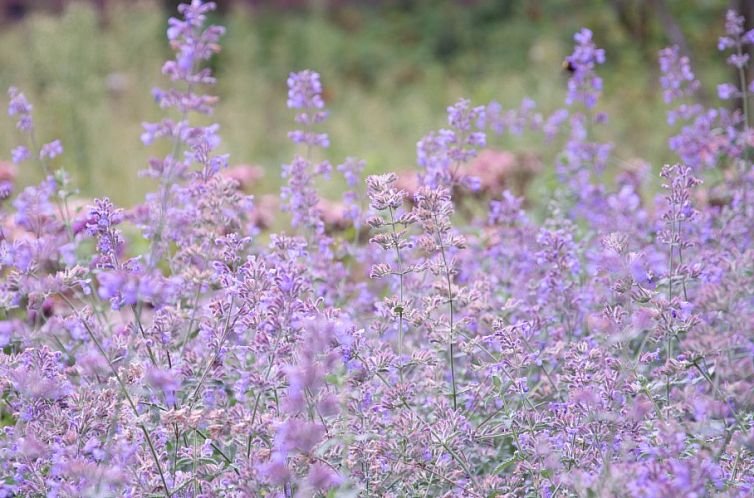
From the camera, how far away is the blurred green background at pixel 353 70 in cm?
795

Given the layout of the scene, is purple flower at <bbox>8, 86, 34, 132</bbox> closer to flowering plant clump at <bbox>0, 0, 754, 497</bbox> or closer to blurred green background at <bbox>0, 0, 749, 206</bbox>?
flowering plant clump at <bbox>0, 0, 754, 497</bbox>

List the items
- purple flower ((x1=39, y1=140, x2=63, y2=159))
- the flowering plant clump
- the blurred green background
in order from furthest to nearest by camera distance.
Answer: the blurred green background → purple flower ((x1=39, y1=140, x2=63, y2=159)) → the flowering plant clump

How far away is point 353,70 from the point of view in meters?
15.2

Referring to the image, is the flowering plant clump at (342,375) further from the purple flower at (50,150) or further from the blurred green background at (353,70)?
the blurred green background at (353,70)

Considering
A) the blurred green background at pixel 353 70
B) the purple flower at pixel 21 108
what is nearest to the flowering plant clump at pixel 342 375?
the purple flower at pixel 21 108

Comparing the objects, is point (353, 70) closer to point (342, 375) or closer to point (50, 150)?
point (50, 150)

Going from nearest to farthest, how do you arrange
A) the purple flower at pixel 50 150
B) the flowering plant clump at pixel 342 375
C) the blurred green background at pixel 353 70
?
the flowering plant clump at pixel 342 375 → the purple flower at pixel 50 150 → the blurred green background at pixel 353 70

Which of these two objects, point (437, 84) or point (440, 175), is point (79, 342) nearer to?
point (440, 175)

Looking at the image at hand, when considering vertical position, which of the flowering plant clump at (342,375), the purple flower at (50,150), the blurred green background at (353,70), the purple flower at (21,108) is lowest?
the flowering plant clump at (342,375)

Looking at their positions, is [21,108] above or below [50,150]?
above

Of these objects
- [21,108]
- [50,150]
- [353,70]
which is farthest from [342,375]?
[353,70]

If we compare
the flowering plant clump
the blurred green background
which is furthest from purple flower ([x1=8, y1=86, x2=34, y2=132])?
the blurred green background

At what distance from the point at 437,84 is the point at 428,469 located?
11646mm

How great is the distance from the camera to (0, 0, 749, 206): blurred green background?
7949mm
